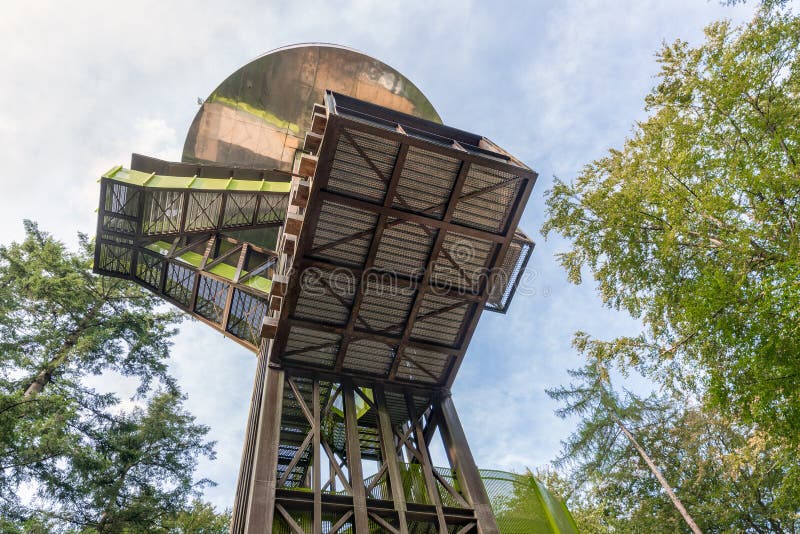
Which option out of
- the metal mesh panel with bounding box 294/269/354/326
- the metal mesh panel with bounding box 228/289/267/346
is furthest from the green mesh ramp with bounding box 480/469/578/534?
the metal mesh panel with bounding box 228/289/267/346

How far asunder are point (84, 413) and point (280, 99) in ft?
45.0

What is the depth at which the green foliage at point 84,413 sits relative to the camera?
48.9 ft

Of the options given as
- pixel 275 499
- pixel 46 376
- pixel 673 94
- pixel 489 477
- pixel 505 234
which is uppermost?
pixel 46 376

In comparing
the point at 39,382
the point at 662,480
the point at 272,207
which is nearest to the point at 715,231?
the point at 662,480

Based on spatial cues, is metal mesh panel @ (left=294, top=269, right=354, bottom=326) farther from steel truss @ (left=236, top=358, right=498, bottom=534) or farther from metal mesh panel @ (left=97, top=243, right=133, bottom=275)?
metal mesh panel @ (left=97, top=243, right=133, bottom=275)

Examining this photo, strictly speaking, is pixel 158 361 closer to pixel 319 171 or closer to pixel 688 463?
pixel 319 171

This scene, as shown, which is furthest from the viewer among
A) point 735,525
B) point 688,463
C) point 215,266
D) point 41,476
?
point 688,463

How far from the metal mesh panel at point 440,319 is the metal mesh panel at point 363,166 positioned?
296cm

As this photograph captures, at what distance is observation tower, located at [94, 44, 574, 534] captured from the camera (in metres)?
10.2

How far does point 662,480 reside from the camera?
18.9 metres

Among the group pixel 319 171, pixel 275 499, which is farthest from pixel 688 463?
pixel 319 171

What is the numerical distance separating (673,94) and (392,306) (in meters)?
7.90

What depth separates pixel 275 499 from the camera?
9.25 metres

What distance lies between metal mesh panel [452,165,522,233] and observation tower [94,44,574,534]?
30 mm
